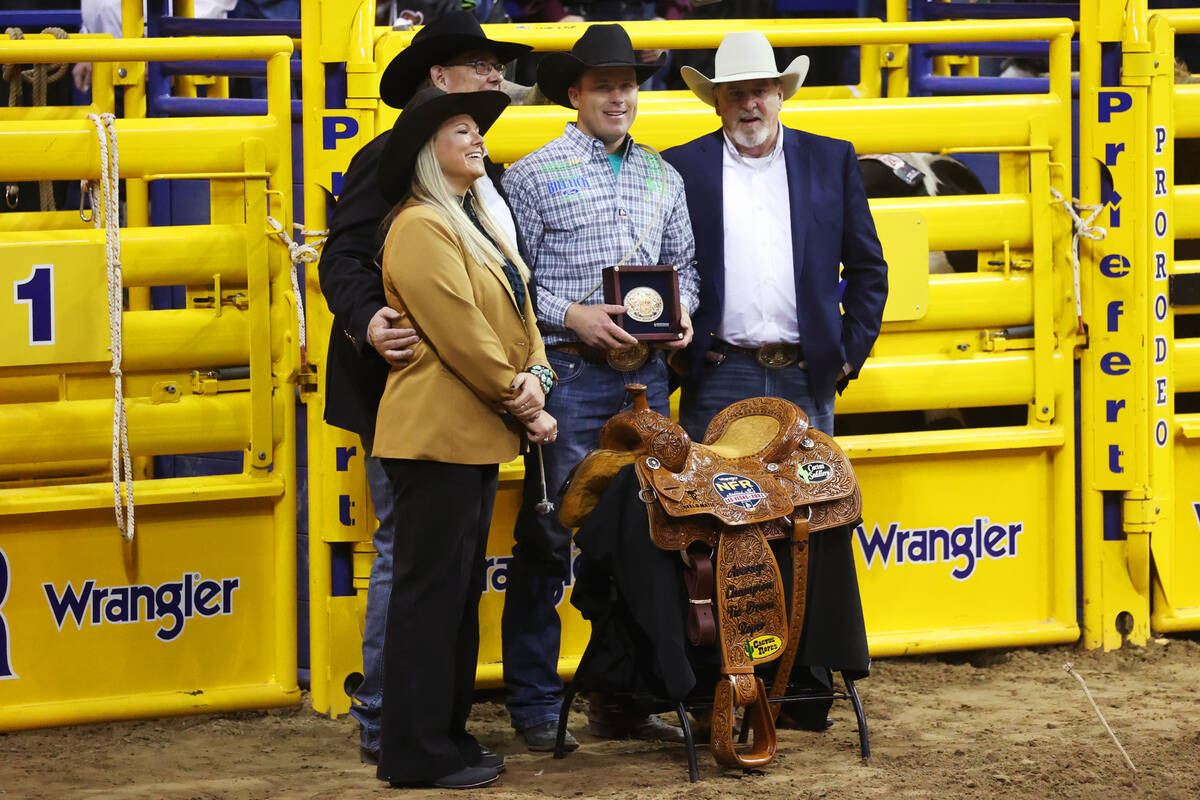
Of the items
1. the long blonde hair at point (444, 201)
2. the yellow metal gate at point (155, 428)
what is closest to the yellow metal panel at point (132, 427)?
the yellow metal gate at point (155, 428)

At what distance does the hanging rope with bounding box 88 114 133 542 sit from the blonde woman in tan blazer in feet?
3.48

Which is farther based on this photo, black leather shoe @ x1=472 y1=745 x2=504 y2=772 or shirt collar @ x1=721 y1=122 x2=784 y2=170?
shirt collar @ x1=721 y1=122 x2=784 y2=170

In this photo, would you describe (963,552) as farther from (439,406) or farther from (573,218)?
(439,406)

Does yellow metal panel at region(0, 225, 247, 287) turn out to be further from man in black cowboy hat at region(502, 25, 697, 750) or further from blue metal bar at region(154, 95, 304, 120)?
blue metal bar at region(154, 95, 304, 120)

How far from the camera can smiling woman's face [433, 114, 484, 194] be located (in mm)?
4000

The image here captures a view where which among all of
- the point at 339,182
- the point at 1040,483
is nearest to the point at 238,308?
the point at 339,182

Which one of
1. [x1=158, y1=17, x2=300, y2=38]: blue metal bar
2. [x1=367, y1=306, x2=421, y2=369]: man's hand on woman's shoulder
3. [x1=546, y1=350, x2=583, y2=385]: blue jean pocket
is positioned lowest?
[x1=546, y1=350, x2=583, y2=385]: blue jean pocket

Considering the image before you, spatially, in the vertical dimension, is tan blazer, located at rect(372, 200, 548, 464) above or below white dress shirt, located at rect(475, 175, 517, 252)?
below

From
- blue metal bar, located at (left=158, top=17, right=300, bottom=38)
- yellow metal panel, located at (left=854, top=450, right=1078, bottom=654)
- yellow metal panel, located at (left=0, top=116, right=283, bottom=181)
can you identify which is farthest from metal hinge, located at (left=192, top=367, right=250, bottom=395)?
blue metal bar, located at (left=158, top=17, right=300, bottom=38)

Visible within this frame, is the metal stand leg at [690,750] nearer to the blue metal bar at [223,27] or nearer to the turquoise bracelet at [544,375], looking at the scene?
the turquoise bracelet at [544,375]

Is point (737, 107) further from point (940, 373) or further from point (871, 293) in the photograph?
point (940, 373)

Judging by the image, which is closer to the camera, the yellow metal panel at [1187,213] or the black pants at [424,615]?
the black pants at [424,615]

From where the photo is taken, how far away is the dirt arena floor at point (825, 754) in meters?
4.09

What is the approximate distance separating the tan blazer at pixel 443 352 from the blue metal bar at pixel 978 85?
3.15m
